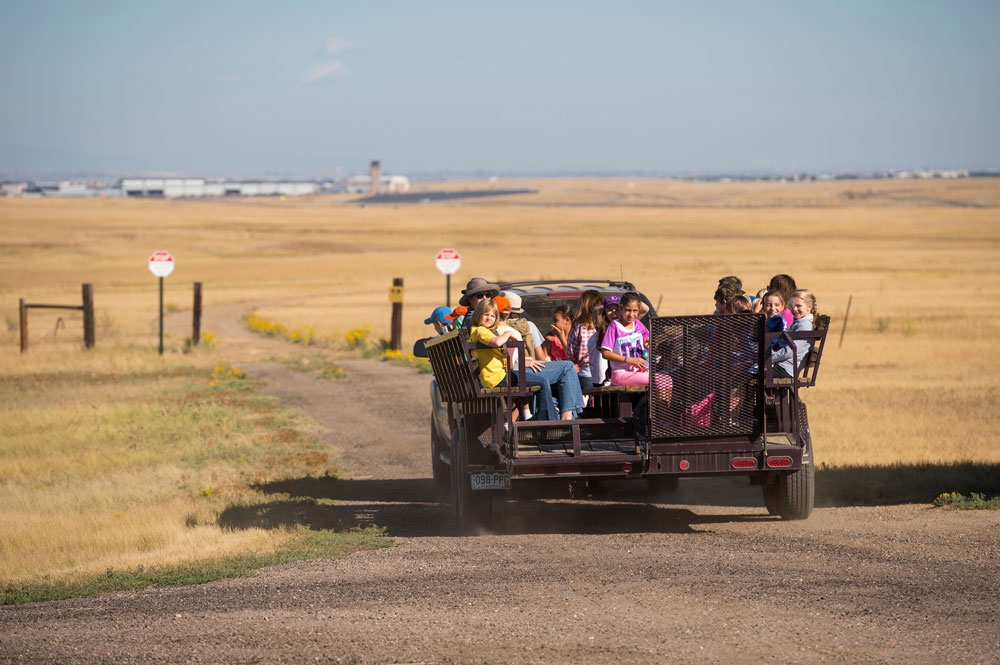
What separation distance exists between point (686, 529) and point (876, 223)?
373 feet

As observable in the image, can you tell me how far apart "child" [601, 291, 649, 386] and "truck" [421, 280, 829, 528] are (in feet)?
0.49

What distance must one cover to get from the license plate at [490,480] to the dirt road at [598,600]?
1.37 feet

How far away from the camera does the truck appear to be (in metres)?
9.27

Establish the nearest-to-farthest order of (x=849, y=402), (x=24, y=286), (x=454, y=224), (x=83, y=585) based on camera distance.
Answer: (x=83, y=585)
(x=849, y=402)
(x=24, y=286)
(x=454, y=224)

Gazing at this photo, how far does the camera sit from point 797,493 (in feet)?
33.1

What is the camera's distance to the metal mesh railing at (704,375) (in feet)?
30.3

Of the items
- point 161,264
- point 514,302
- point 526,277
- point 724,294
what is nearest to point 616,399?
point 724,294

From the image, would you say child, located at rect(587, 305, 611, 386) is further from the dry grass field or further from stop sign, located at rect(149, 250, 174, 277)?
stop sign, located at rect(149, 250, 174, 277)

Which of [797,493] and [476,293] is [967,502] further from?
[476,293]

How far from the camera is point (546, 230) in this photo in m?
115

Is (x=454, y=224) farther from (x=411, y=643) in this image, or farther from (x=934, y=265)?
(x=411, y=643)

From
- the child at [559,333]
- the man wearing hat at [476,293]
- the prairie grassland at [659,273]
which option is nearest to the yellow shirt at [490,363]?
the man wearing hat at [476,293]

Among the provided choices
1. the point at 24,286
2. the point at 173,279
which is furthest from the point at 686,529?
the point at 173,279

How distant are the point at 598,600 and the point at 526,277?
50.3 m
